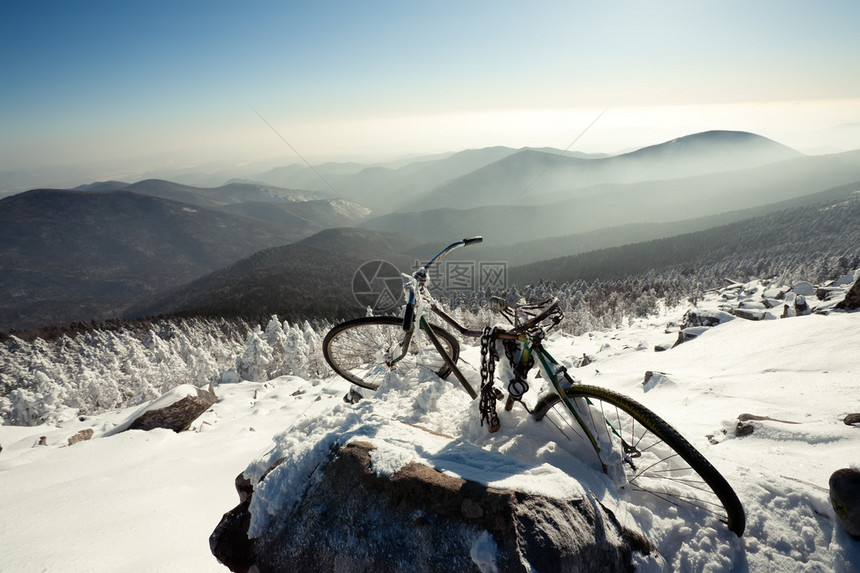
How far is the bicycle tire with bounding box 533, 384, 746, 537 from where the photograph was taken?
2828 mm

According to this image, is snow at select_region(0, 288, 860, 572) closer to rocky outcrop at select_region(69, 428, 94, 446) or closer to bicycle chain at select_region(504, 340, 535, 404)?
bicycle chain at select_region(504, 340, 535, 404)

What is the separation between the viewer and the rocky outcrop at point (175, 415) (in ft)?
27.6

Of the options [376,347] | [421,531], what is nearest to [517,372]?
[421,531]

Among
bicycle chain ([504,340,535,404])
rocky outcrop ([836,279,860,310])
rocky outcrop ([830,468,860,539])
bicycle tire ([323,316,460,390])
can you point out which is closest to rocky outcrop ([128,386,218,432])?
bicycle tire ([323,316,460,390])

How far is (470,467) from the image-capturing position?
3.14m

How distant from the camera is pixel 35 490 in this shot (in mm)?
4875

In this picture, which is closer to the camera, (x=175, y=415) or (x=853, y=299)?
(x=175, y=415)

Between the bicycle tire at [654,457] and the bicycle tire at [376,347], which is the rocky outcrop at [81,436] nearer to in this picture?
the bicycle tire at [376,347]

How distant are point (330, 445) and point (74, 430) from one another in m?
12.4

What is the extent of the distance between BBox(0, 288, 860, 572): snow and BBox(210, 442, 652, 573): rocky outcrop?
0.12 meters

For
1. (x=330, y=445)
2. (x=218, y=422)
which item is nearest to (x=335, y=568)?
(x=330, y=445)

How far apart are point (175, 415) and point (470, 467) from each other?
364 inches

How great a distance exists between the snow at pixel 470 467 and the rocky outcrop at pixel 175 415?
152 centimetres

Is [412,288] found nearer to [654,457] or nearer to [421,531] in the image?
[421,531]
